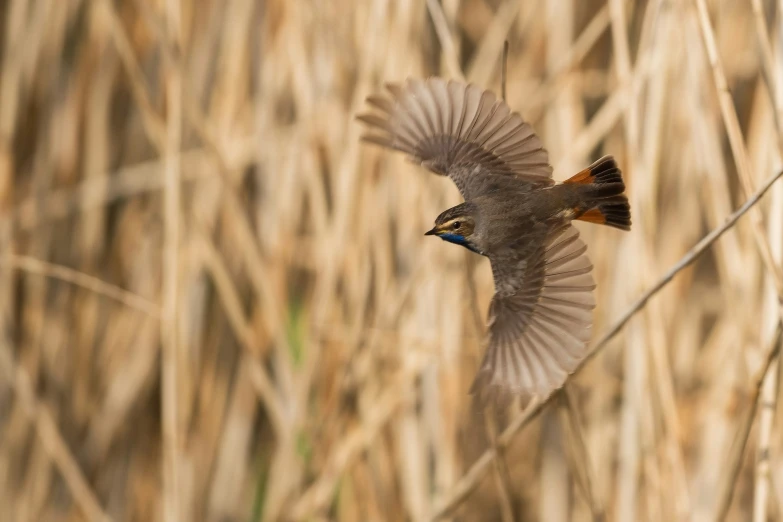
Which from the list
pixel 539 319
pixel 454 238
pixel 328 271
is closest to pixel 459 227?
pixel 454 238

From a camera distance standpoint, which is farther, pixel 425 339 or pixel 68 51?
pixel 68 51

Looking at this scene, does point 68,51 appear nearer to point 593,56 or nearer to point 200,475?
point 200,475

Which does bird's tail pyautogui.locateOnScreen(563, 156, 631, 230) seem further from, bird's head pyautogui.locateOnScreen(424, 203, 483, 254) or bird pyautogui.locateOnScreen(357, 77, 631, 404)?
bird's head pyautogui.locateOnScreen(424, 203, 483, 254)

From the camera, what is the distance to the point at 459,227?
110cm

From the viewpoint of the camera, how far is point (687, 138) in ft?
5.45

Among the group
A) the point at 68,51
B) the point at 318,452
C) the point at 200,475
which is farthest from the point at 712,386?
the point at 68,51

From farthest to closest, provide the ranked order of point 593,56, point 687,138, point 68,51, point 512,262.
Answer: point 593,56 → point 68,51 → point 687,138 → point 512,262

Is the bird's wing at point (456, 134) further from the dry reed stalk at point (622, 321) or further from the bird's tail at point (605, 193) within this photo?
the dry reed stalk at point (622, 321)

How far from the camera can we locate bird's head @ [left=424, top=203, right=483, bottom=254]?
1083 millimetres

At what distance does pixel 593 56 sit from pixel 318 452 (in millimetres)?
1087

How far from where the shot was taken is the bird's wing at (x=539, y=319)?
0.95m

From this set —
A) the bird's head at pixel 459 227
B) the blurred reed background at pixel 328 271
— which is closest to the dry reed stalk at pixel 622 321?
the blurred reed background at pixel 328 271

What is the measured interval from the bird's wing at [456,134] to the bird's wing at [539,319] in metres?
0.15

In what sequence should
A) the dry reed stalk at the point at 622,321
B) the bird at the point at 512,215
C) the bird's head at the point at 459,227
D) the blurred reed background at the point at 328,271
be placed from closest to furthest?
1. the dry reed stalk at the point at 622,321
2. the bird at the point at 512,215
3. the bird's head at the point at 459,227
4. the blurred reed background at the point at 328,271
